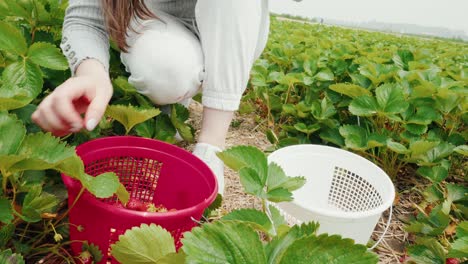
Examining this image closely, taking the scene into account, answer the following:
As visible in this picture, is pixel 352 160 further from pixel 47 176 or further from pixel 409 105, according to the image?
pixel 47 176

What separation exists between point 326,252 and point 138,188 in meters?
0.72

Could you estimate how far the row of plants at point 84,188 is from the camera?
47 centimetres

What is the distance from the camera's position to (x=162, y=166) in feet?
3.35

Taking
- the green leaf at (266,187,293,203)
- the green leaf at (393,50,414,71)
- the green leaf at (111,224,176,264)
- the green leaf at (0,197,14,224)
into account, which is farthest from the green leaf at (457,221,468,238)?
the green leaf at (393,50,414,71)

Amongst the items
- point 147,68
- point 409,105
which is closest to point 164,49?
point 147,68

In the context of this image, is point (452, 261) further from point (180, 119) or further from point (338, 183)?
point (180, 119)

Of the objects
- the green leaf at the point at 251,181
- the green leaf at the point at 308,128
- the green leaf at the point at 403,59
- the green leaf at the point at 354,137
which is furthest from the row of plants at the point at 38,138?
the green leaf at the point at 403,59

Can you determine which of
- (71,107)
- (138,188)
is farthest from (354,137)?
(71,107)

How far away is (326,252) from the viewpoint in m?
0.47

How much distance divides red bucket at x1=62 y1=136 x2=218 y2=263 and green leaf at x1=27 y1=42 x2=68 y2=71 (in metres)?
0.21

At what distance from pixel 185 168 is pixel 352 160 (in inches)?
20.7

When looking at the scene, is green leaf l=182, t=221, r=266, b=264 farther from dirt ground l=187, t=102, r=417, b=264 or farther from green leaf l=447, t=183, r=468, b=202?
green leaf l=447, t=183, r=468, b=202

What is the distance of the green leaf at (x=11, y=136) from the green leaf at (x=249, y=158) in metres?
0.31

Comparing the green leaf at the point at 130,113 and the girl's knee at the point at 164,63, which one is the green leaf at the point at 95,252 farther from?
the girl's knee at the point at 164,63
